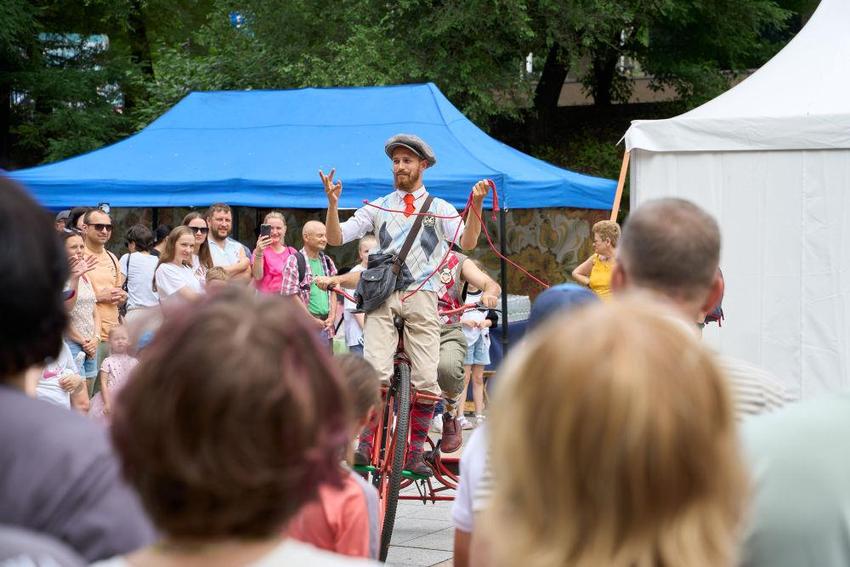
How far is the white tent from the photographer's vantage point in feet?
30.9

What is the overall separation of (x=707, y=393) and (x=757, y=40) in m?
25.5

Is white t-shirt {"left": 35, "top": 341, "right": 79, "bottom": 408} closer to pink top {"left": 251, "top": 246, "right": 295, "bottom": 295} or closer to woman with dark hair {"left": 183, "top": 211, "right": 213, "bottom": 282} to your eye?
woman with dark hair {"left": 183, "top": 211, "right": 213, "bottom": 282}

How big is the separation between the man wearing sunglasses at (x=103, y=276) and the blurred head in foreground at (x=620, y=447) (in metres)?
7.42

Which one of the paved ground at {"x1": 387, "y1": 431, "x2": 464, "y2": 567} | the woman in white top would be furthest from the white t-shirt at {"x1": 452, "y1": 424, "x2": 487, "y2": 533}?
the woman in white top

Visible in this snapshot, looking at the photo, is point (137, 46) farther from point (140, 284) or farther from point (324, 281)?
point (324, 281)

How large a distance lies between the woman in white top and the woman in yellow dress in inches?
122

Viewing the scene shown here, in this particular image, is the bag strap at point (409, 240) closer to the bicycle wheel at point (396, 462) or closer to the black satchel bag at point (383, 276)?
the black satchel bag at point (383, 276)

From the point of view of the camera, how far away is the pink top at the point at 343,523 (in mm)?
2898

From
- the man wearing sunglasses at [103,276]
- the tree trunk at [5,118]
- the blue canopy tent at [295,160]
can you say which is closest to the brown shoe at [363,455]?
the man wearing sunglasses at [103,276]

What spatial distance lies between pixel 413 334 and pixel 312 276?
10.8 ft

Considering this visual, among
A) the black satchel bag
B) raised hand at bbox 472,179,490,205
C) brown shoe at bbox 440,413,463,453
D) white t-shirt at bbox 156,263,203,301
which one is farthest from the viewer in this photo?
white t-shirt at bbox 156,263,203,301

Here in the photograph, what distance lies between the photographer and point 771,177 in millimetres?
9586

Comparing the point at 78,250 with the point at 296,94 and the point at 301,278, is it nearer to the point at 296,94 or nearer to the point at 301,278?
the point at 301,278

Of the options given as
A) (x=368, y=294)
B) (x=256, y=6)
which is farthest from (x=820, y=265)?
(x=256, y=6)
